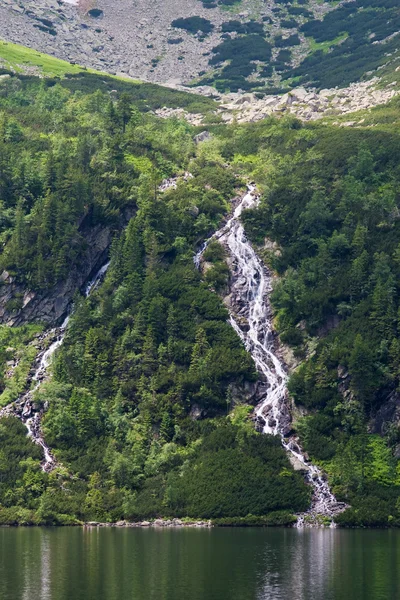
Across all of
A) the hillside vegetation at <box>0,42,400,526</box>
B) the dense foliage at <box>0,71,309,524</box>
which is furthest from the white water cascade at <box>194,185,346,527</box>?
the dense foliage at <box>0,71,309,524</box>

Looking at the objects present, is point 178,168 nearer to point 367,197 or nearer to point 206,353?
point 367,197

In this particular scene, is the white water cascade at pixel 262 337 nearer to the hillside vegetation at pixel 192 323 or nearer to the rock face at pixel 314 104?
the hillside vegetation at pixel 192 323

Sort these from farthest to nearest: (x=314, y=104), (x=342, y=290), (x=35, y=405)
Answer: (x=314, y=104), (x=342, y=290), (x=35, y=405)

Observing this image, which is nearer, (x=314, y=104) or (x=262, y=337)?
(x=262, y=337)

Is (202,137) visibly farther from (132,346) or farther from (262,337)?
(132,346)

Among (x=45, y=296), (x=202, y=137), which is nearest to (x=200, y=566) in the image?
(x=45, y=296)

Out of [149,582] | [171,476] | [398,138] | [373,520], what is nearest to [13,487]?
[171,476]
